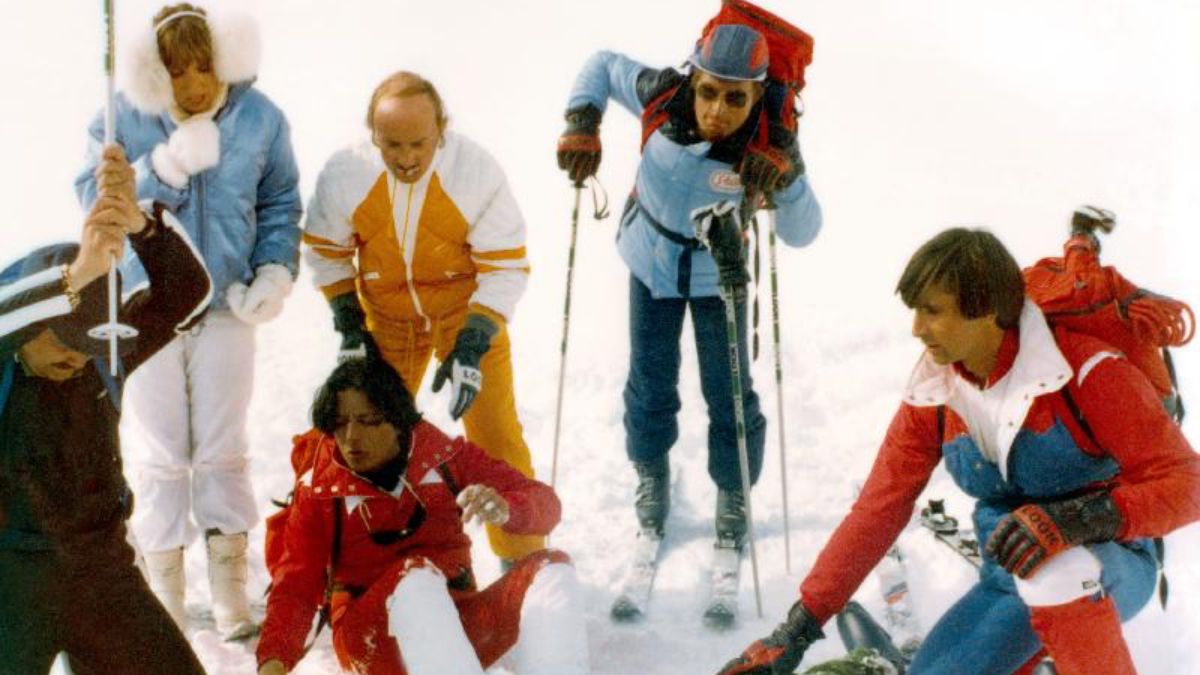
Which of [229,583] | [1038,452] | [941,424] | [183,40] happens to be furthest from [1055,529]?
[183,40]

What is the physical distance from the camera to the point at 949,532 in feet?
14.5

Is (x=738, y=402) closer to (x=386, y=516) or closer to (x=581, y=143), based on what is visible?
(x=581, y=143)

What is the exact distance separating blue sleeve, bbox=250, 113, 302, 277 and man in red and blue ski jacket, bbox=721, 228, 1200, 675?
7.15 ft

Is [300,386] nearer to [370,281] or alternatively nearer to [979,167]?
[370,281]

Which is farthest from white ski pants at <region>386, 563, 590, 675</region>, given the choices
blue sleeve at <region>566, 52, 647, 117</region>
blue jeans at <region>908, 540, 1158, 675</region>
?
blue sleeve at <region>566, 52, 647, 117</region>

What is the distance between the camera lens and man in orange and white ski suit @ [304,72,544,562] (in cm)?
403

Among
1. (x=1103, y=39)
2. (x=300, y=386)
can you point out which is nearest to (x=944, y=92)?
(x=1103, y=39)

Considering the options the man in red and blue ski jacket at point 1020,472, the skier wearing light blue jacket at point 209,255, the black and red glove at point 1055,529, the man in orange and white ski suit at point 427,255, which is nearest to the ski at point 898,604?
the man in red and blue ski jacket at point 1020,472

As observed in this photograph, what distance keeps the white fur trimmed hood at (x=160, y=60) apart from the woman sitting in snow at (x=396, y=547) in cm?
118

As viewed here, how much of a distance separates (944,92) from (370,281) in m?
8.27

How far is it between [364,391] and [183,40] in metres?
1.36

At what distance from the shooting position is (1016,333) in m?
3.03

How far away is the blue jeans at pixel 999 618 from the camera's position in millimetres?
3018

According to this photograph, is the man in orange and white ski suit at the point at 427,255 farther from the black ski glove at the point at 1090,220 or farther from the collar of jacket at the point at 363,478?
the black ski glove at the point at 1090,220
